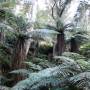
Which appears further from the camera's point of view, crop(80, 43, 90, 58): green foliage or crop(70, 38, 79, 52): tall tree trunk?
crop(70, 38, 79, 52): tall tree trunk

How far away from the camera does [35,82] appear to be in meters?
4.02

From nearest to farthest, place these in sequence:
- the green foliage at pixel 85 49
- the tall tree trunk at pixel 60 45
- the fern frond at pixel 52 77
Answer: the fern frond at pixel 52 77 → the tall tree trunk at pixel 60 45 → the green foliage at pixel 85 49

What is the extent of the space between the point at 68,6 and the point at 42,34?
11.6ft

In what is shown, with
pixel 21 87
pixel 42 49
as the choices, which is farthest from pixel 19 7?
pixel 21 87

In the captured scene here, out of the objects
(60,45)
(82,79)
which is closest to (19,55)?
(60,45)

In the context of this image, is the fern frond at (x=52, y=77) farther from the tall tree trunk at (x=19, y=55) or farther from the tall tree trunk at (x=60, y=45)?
the tall tree trunk at (x=60, y=45)

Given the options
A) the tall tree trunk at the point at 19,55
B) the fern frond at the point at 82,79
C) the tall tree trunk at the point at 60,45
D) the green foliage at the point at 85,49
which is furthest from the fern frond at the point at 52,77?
the green foliage at the point at 85,49

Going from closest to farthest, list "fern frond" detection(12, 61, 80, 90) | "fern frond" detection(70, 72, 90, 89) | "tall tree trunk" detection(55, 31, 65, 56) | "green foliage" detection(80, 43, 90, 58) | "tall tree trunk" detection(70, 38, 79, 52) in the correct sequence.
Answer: "fern frond" detection(70, 72, 90, 89), "fern frond" detection(12, 61, 80, 90), "tall tree trunk" detection(55, 31, 65, 56), "green foliage" detection(80, 43, 90, 58), "tall tree trunk" detection(70, 38, 79, 52)

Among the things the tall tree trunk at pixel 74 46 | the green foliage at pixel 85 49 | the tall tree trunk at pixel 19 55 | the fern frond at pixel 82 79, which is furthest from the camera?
the tall tree trunk at pixel 74 46

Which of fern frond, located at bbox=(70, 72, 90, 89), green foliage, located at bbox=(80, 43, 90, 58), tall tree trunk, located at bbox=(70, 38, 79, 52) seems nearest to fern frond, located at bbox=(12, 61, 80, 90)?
fern frond, located at bbox=(70, 72, 90, 89)

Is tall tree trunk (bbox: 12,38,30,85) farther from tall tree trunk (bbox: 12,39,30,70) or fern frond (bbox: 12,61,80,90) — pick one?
fern frond (bbox: 12,61,80,90)

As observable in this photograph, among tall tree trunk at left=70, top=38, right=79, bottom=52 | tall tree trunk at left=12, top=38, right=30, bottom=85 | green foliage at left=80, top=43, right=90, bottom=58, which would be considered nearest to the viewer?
tall tree trunk at left=12, top=38, right=30, bottom=85

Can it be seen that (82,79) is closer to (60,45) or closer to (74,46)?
(60,45)

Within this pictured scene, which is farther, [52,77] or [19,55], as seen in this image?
[19,55]
